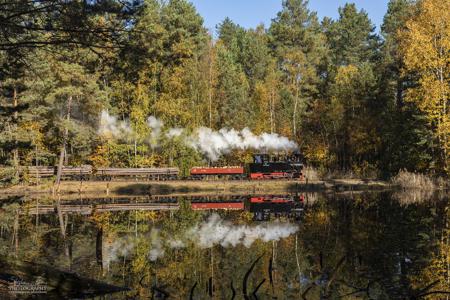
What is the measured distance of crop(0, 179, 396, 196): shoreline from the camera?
35.4m

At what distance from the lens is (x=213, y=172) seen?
39531 mm

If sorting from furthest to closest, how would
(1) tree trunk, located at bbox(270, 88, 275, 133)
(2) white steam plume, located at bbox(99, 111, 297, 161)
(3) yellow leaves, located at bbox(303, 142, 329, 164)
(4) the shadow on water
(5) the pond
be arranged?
1. (1) tree trunk, located at bbox(270, 88, 275, 133)
2. (3) yellow leaves, located at bbox(303, 142, 329, 164)
3. (2) white steam plume, located at bbox(99, 111, 297, 161)
4. (5) the pond
5. (4) the shadow on water

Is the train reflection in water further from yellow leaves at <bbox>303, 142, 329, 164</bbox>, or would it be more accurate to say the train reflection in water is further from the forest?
yellow leaves at <bbox>303, 142, 329, 164</bbox>

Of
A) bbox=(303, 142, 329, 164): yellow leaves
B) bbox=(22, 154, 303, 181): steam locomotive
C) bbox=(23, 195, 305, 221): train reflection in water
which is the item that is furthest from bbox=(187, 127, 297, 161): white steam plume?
bbox=(23, 195, 305, 221): train reflection in water

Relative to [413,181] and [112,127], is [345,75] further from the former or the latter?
[112,127]

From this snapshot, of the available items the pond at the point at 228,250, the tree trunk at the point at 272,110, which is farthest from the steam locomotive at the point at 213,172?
the pond at the point at 228,250

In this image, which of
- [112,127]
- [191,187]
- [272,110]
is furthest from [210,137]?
[272,110]

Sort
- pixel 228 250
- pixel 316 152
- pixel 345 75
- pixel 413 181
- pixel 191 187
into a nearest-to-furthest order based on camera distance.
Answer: pixel 228 250
pixel 413 181
pixel 191 187
pixel 316 152
pixel 345 75

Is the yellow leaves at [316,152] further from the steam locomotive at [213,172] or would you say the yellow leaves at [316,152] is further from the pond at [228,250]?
the pond at [228,250]

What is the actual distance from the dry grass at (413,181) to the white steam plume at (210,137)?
34.5ft

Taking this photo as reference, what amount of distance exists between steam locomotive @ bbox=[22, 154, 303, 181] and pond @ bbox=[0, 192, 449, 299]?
8.15 m

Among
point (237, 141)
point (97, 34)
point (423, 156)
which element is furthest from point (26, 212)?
point (423, 156)

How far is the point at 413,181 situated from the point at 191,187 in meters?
16.1

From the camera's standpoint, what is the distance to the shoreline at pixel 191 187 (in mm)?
35375
